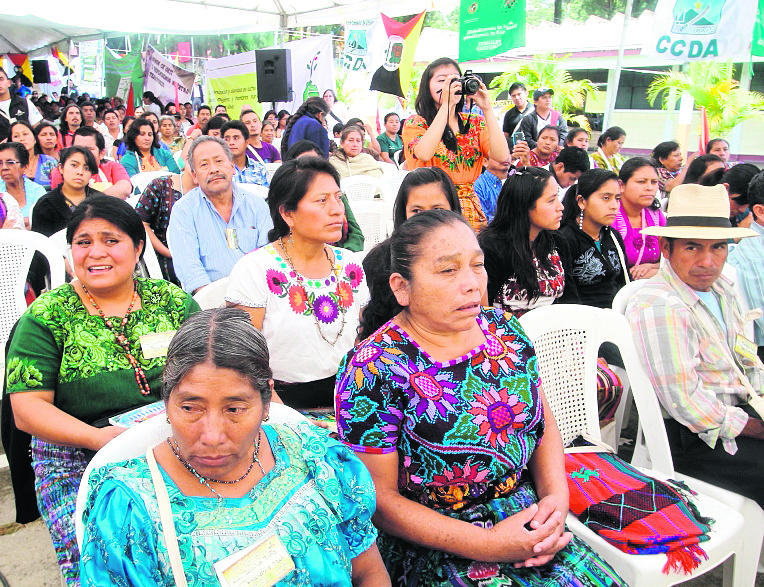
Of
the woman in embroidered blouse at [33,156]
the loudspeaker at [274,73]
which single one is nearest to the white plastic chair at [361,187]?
the loudspeaker at [274,73]

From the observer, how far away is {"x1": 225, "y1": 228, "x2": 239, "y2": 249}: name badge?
367 cm

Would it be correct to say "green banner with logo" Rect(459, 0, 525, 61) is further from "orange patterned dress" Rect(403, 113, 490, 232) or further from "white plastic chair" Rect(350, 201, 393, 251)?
"orange patterned dress" Rect(403, 113, 490, 232)

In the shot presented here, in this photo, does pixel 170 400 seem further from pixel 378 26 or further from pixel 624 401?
pixel 378 26

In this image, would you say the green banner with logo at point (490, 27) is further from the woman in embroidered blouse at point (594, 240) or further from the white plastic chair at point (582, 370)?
the white plastic chair at point (582, 370)

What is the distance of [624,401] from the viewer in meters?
2.93

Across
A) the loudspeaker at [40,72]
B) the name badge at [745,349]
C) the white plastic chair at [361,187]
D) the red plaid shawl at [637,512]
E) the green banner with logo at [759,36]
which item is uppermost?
the loudspeaker at [40,72]

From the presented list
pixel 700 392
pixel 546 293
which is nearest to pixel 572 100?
pixel 546 293

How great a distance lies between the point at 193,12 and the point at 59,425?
1060 cm

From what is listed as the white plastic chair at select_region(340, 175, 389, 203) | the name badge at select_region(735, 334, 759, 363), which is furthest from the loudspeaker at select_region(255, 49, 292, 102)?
the name badge at select_region(735, 334, 759, 363)

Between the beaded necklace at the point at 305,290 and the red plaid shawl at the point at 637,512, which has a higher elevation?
the beaded necklace at the point at 305,290

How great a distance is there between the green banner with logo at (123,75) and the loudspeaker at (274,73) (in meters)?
7.47

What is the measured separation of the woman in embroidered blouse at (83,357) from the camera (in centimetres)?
185

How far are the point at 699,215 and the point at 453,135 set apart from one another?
5.89 ft

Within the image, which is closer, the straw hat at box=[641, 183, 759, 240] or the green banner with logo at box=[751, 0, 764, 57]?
the straw hat at box=[641, 183, 759, 240]
